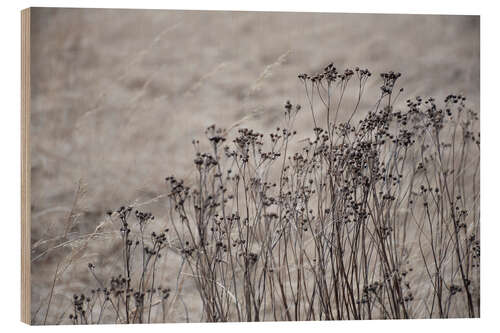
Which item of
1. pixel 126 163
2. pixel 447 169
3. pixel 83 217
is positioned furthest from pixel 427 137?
pixel 83 217

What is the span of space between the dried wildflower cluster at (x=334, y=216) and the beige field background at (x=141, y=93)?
0.11m

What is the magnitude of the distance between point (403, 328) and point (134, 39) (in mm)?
2590

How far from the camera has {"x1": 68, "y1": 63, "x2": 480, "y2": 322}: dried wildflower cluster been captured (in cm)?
479

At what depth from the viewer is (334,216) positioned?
16.1 ft

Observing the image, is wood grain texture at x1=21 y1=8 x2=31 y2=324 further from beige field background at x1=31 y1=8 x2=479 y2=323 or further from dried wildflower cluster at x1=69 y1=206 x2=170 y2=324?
dried wildflower cluster at x1=69 y1=206 x2=170 y2=324

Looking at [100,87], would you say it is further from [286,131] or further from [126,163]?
[286,131]

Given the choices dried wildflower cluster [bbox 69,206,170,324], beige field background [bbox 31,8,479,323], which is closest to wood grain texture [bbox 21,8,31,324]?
beige field background [bbox 31,8,479,323]

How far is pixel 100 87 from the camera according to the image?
15.5ft

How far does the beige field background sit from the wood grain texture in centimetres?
4

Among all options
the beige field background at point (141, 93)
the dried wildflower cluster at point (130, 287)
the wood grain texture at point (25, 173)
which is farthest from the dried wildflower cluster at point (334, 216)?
the wood grain texture at point (25, 173)

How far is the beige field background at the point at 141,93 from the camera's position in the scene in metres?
4.69

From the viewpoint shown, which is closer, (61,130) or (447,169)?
(61,130)

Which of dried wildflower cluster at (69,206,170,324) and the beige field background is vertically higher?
the beige field background

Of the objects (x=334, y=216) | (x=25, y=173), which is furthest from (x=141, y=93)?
(x=334, y=216)
